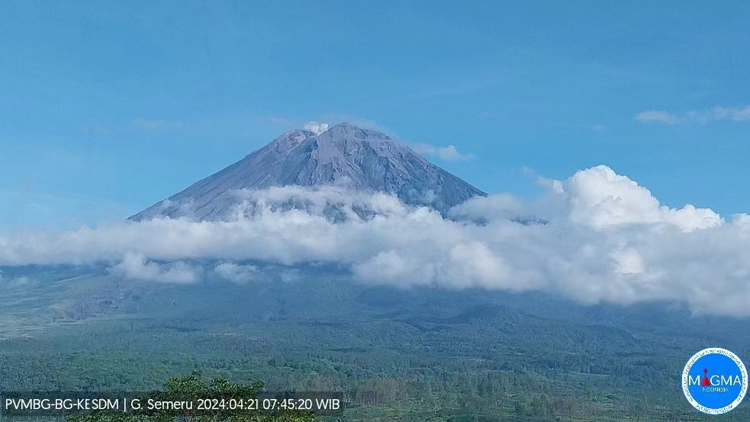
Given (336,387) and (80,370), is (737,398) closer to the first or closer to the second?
(336,387)

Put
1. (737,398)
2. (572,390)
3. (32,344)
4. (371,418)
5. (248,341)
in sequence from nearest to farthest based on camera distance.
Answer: (737,398) → (371,418) → (572,390) → (32,344) → (248,341)

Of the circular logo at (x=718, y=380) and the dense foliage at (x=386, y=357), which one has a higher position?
the circular logo at (x=718, y=380)

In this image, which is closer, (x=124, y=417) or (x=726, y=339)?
(x=124, y=417)

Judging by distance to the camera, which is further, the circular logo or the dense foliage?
the dense foliage

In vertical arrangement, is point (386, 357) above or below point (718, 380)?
below

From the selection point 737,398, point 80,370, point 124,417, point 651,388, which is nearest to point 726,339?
point 651,388

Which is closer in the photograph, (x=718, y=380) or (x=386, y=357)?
(x=718, y=380)

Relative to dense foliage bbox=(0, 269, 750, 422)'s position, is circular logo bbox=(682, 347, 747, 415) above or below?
above

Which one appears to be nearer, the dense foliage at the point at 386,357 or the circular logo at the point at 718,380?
the circular logo at the point at 718,380
